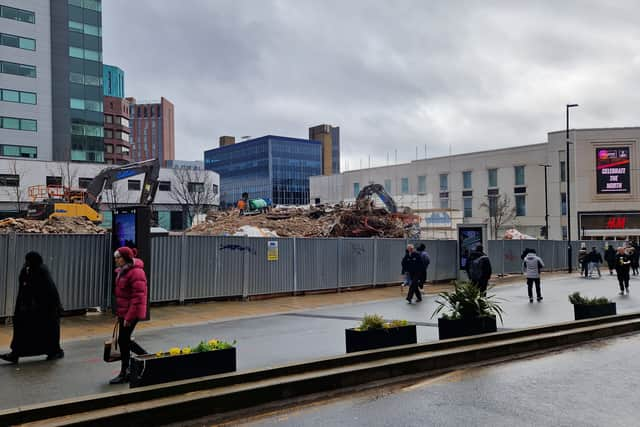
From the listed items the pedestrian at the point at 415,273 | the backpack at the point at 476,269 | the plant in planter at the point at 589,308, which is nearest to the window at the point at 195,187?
the pedestrian at the point at 415,273

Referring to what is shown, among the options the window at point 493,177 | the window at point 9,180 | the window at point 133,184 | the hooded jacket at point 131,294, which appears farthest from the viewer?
the window at point 493,177

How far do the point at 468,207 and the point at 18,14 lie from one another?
5692 centimetres

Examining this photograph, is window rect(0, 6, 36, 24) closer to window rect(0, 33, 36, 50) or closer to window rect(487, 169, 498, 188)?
window rect(0, 33, 36, 50)

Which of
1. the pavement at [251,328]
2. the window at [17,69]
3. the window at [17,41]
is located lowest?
the pavement at [251,328]

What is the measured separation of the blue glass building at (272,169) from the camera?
423 feet

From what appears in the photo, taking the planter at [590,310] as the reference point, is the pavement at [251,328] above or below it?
below

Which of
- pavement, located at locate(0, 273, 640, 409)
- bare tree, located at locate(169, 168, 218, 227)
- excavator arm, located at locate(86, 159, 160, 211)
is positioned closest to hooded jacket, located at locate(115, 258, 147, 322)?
pavement, located at locate(0, 273, 640, 409)

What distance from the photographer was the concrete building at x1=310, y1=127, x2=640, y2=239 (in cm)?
6588

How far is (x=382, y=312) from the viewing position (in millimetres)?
15383

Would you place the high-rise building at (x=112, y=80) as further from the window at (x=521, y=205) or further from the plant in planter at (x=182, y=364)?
the plant in planter at (x=182, y=364)

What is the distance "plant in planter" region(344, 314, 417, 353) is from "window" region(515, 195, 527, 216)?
65.9 m

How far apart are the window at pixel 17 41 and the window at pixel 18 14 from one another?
1.94 meters

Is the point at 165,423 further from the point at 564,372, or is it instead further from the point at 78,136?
the point at 78,136

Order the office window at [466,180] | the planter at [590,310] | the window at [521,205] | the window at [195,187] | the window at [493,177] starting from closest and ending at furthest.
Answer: the planter at [590,310] → the window at [521,205] → the window at [195,187] → the window at [493,177] → the office window at [466,180]
